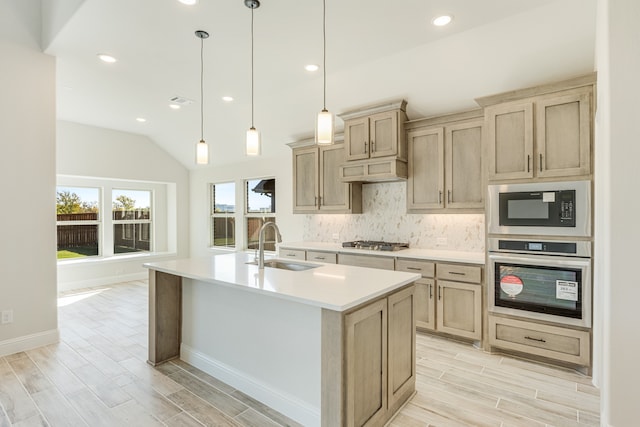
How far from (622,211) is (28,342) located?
193 inches

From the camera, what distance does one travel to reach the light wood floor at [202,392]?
2172 mm

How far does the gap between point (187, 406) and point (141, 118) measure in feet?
15.6

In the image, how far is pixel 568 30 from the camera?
2.57 m

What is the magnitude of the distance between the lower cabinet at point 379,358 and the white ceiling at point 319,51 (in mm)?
2150

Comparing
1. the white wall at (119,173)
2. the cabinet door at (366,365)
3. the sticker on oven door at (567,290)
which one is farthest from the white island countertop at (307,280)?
the white wall at (119,173)

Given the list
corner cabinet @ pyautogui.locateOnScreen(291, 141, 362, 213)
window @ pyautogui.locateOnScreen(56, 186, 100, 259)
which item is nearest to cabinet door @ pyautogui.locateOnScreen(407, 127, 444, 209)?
corner cabinet @ pyautogui.locateOnScreen(291, 141, 362, 213)

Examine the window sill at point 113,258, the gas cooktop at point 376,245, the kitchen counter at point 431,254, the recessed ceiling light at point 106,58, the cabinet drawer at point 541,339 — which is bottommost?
the cabinet drawer at point 541,339

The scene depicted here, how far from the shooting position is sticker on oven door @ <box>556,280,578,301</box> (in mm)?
2713

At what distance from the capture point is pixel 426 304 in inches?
140

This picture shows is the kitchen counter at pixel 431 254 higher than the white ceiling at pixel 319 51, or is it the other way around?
the white ceiling at pixel 319 51

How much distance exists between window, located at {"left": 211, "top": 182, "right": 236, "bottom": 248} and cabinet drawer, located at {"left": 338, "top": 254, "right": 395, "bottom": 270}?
335 cm

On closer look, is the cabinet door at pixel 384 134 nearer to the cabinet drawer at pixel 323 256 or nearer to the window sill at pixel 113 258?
the cabinet drawer at pixel 323 256

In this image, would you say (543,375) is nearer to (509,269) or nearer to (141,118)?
(509,269)

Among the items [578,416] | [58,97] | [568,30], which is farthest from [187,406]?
[58,97]
